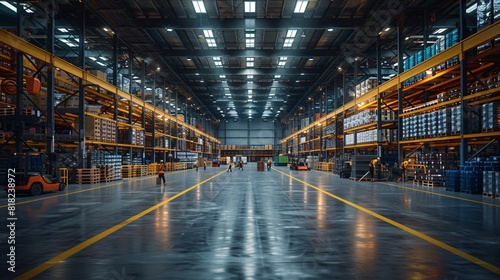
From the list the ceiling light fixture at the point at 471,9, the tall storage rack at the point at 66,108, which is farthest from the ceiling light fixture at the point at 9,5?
the ceiling light fixture at the point at 471,9

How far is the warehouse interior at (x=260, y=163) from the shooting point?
6.00 metres

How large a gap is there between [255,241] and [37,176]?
12.2 m

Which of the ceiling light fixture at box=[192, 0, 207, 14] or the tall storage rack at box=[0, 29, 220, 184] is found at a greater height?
the ceiling light fixture at box=[192, 0, 207, 14]

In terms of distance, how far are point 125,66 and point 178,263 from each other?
32432 mm

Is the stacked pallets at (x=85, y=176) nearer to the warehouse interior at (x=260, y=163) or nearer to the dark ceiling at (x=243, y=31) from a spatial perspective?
the warehouse interior at (x=260, y=163)

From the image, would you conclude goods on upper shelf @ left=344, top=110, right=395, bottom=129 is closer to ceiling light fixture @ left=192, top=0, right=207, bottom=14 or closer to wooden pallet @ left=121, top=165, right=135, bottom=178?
ceiling light fixture @ left=192, top=0, right=207, bottom=14

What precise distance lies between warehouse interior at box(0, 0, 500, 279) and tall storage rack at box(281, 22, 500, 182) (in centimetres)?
11

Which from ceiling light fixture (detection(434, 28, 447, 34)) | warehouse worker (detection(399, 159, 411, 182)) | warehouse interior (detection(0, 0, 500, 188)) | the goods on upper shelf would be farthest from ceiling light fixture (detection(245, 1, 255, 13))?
ceiling light fixture (detection(434, 28, 447, 34))

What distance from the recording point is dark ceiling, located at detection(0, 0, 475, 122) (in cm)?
2247

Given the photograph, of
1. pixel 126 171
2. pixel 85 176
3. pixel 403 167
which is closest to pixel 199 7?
pixel 85 176

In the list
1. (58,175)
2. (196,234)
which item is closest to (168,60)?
(58,175)

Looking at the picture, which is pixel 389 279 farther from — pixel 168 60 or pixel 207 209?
pixel 168 60

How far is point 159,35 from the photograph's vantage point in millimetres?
28156

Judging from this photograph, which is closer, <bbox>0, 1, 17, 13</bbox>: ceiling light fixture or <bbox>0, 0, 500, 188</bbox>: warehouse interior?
<bbox>0, 0, 500, 188</bbox>: warehouse interior
